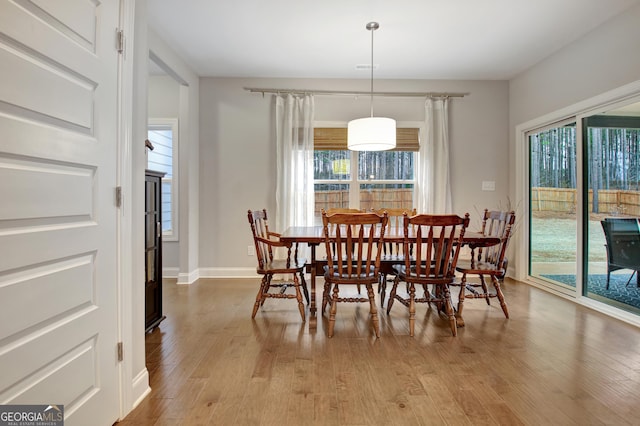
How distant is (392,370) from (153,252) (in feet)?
6.26

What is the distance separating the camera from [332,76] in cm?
452

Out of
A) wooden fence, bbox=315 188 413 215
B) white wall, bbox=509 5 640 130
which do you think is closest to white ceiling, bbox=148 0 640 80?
white wall, bbox=509 5 640 130

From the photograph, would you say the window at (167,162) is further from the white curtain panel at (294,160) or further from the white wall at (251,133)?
the white curtain panel at (294,160)

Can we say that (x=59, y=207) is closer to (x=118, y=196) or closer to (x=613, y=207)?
(x=118, y=196)

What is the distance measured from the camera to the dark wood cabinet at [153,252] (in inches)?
98.3

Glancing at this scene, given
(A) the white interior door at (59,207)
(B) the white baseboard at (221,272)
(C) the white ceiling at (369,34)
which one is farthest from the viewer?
(B) the white baseboard at (221,272)

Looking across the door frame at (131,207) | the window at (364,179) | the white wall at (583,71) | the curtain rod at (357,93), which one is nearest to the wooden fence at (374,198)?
the window at (364,179)

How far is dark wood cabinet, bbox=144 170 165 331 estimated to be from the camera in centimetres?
250

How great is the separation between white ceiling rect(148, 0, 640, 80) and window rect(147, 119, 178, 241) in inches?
38.6

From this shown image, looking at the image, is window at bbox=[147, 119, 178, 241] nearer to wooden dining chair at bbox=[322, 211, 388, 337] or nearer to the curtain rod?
the curtain rod

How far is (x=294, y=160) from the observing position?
4.49 meters

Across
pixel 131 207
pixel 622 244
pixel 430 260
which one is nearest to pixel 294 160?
pixel 430 260

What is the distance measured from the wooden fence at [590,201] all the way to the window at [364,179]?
152 centimetres

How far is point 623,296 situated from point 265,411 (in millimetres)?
3342
